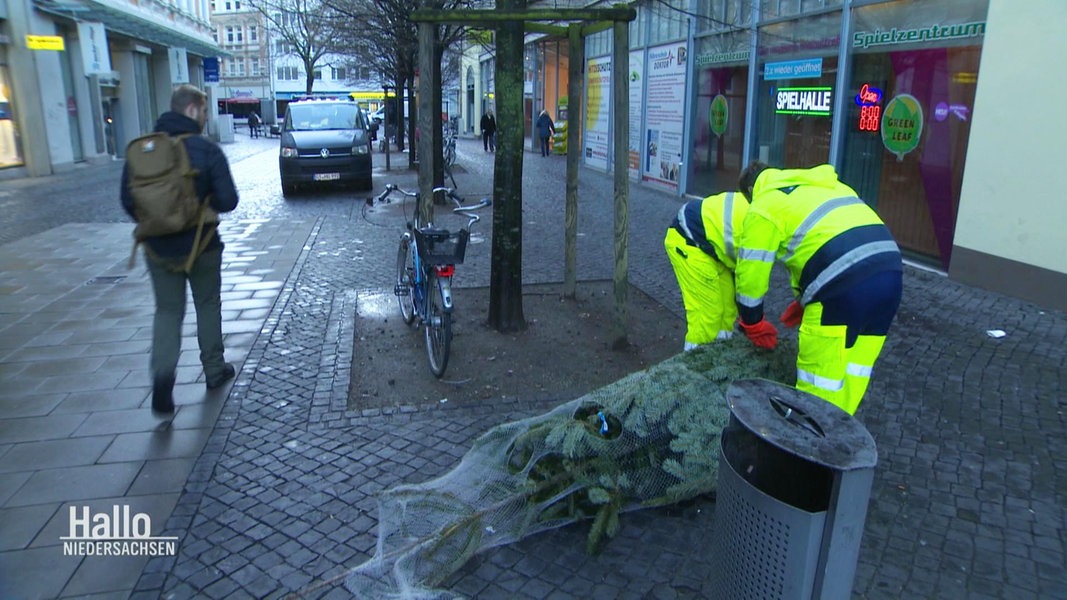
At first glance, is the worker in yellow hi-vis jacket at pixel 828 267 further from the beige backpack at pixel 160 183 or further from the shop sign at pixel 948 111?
the shop sign at pixel 948 111

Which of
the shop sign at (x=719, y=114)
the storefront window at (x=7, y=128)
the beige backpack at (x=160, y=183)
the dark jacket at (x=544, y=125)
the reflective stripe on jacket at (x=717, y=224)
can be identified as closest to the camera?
the reflective stripe on jacket at (x=717, y=224)

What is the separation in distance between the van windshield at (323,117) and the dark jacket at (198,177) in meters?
12.9

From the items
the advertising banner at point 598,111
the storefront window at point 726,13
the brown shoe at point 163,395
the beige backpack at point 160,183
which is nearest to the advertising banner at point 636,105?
the advertising banner at point 598,111

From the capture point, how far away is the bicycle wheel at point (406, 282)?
21.1 ft

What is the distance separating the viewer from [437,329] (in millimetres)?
5371

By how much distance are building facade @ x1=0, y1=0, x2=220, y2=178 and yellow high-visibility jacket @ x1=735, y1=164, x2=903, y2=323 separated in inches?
822

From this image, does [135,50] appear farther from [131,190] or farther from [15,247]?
[131,190]

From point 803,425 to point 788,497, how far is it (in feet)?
0.75

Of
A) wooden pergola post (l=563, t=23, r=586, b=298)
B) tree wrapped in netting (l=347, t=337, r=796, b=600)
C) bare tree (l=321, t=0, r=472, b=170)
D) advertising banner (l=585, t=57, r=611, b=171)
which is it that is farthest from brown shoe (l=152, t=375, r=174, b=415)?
advertising banner (l=585, t=57, r=611, b=171)

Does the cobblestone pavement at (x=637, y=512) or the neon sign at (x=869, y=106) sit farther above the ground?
the neon sign at (x=869, y=106)

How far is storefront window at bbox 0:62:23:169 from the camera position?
64.0 feet

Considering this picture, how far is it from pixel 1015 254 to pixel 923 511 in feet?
15.8

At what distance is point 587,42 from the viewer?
2212 cm

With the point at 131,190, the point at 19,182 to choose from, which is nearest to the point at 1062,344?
the point at 131,190
